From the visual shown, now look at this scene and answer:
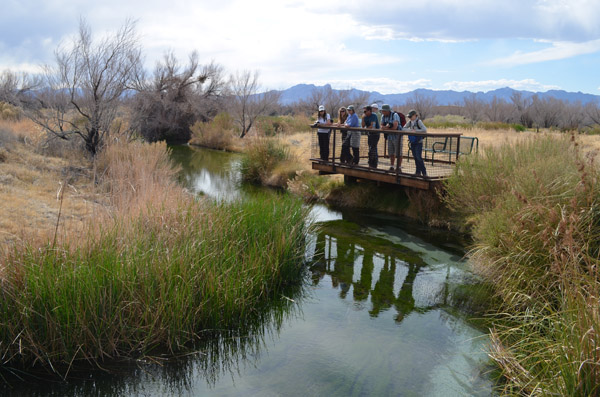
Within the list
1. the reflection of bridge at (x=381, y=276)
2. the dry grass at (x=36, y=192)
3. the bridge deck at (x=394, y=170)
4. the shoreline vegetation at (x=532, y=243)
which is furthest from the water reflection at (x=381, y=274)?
the dry grass at (x=36, y=192)

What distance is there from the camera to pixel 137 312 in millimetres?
5285

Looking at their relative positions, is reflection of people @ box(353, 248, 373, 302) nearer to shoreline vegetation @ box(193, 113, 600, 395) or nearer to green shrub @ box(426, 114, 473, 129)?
shoreline vegetation @ box(193, 113, 600, 395)

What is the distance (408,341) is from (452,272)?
2.84 meters

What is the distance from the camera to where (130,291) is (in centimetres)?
512

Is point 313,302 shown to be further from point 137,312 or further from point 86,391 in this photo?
point 86,391

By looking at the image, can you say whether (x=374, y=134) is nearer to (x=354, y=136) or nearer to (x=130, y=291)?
(x=354, y=136)

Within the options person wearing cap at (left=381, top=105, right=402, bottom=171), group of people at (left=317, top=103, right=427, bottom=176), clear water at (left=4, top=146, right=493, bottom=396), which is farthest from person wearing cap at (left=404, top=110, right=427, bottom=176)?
clear water at (left=4, top=146, right=493, bottom=396)

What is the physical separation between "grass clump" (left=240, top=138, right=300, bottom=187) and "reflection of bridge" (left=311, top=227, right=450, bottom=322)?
7.04 m

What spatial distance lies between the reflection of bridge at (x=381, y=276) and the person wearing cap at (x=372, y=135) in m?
2.65

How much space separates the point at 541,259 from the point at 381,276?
2855mm

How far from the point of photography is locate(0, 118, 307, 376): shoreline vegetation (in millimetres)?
4848

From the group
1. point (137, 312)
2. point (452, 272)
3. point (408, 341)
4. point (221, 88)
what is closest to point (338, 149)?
point (452, 272)

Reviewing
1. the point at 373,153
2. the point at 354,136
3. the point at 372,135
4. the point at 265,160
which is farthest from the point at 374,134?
the point at 265,160

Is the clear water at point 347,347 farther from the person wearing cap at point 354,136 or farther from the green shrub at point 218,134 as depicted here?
the green shrub at point 218,134
